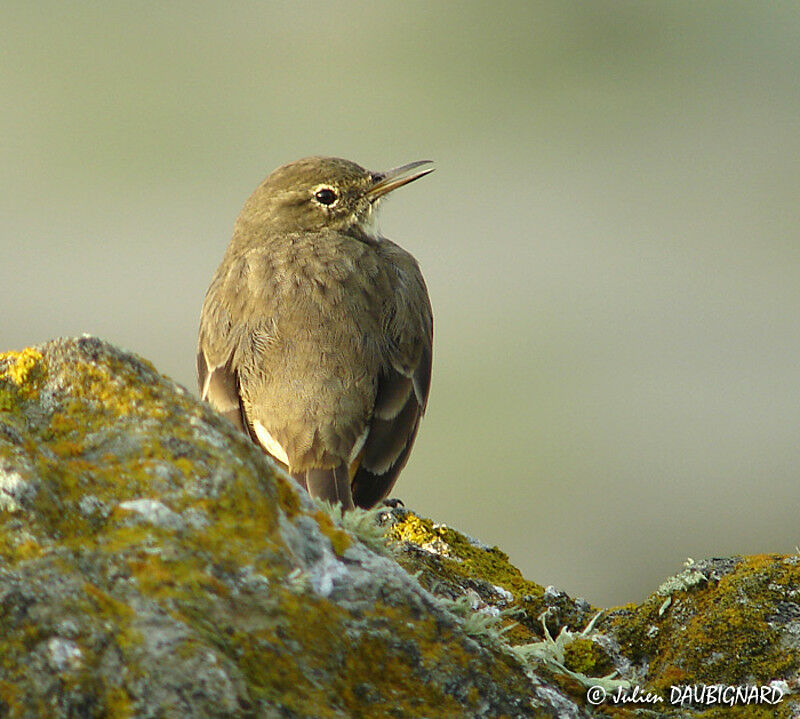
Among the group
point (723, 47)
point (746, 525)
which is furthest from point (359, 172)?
point (723, 47)

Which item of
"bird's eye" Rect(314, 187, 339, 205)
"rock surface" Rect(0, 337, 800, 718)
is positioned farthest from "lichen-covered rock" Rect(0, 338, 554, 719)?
"bird's eye" Rect(314, 187, 339, 205)

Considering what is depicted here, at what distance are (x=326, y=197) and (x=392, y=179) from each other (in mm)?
649

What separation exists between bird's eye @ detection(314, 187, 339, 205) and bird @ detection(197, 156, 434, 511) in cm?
39

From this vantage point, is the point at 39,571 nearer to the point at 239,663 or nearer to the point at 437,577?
the point at 239,663

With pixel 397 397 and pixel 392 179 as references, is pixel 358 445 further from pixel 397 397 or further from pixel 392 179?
pixel 392 179

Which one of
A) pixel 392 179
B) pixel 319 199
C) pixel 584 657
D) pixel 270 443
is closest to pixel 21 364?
pixel 584 657

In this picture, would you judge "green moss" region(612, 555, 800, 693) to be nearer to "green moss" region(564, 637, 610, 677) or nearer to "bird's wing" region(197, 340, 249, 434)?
"green moss" region(564, 637, 610, 677)

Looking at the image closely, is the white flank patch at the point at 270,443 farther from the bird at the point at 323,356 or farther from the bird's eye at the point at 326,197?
the bird's eye at the point at 326,197

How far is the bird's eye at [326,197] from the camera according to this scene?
977cm

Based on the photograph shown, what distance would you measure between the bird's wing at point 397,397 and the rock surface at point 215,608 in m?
2.86

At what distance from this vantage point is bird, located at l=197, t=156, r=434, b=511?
745 centimetres

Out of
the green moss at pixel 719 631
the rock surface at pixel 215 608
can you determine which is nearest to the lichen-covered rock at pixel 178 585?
the rock surface at pixel 215 608

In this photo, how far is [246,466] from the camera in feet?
13.2

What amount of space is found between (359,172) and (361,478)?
127 inches
